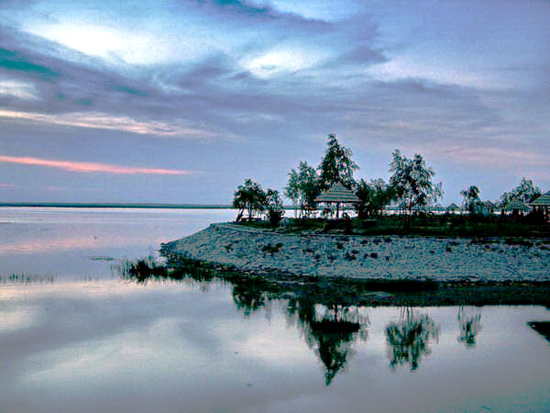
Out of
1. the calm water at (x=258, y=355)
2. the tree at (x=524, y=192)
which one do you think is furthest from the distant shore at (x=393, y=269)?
the tree at (x=524, y=192)

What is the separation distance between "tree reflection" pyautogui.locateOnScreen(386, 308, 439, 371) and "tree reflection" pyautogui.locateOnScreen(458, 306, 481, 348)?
103cm

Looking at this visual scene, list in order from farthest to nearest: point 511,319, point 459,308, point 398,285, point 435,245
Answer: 1. point 435,245
2. point 398,285
3. point 459,308
4. point 511,319

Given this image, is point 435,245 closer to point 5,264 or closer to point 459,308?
point 459,308

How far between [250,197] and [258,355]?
160 feet

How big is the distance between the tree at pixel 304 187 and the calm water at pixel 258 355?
43454mm

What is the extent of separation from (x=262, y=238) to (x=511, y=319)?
23841mm

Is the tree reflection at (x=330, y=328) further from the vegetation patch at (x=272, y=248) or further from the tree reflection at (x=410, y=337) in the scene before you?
the vegetation patch at (x=272, y=248)

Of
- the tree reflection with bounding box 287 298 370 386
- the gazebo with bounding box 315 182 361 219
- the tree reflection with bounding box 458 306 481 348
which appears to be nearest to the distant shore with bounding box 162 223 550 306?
the tree reflection with bounding box 458 306 481 348

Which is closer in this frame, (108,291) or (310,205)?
(108,291)

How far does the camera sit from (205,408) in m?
10.7

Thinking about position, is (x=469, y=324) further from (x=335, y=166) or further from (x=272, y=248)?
(x=335, y=166)

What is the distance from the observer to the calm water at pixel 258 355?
11.2 m

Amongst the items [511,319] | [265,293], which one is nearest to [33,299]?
[265,293]

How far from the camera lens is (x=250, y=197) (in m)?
62.9
